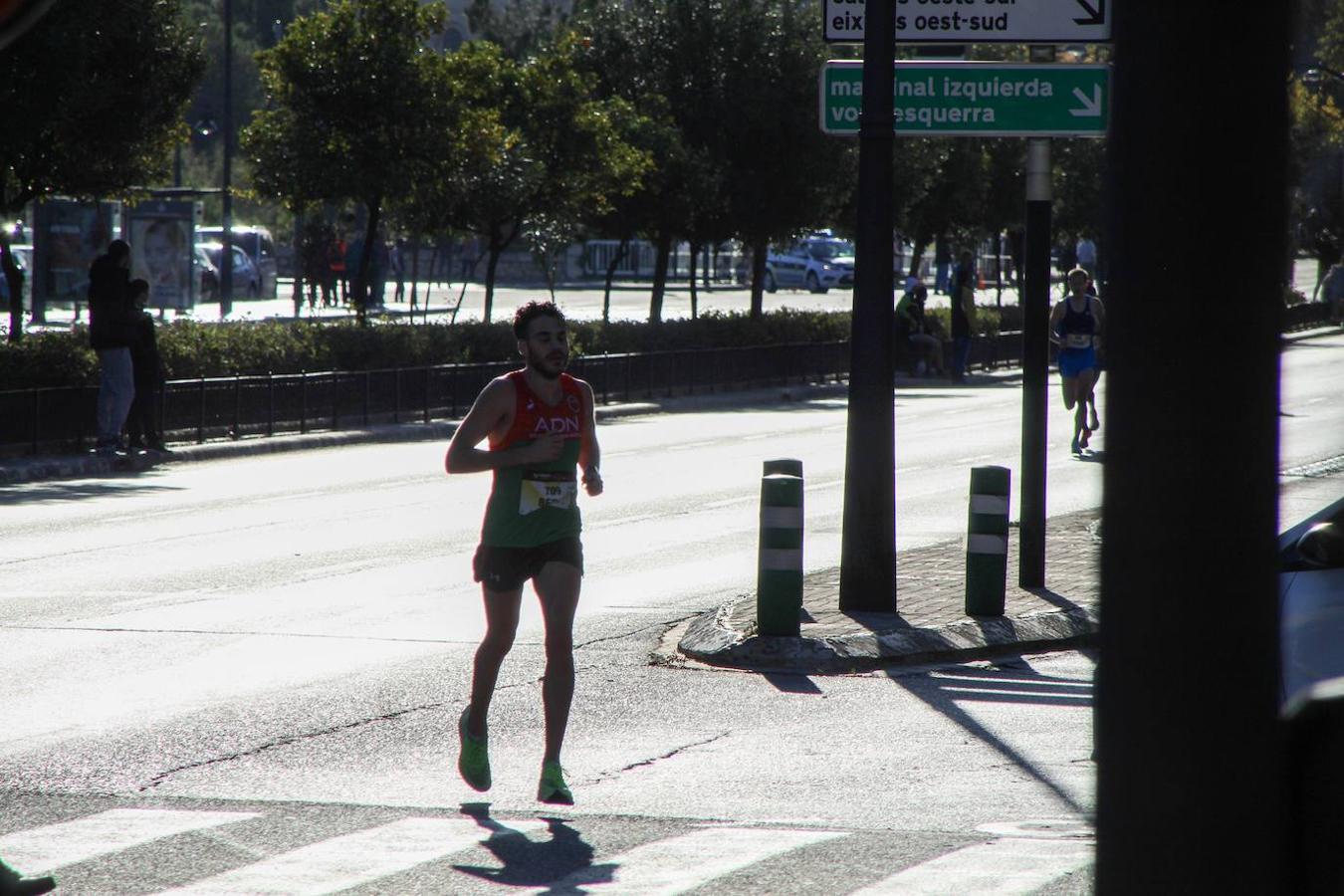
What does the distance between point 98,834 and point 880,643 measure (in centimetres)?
446

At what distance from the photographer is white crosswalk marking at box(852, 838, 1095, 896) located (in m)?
5.66

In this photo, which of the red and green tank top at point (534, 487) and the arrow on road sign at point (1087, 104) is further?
the arrow on road sign at point (1087, 104)

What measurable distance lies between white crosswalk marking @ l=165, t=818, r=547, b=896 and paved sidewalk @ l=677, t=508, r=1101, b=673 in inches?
128

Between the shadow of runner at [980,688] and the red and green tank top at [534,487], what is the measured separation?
198 cm

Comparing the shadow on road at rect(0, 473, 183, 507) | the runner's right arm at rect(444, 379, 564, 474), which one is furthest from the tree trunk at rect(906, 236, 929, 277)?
the runner's right arm at rect(444, 379, 564, 474)

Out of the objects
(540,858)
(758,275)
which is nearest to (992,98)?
(540,858)

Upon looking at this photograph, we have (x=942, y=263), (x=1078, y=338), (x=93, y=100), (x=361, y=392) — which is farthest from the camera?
(x=942, y=263)

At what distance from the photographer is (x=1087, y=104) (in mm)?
11070

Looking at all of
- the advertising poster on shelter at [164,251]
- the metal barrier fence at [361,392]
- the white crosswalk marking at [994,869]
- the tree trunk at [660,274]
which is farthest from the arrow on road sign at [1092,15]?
the advertising poster on shelter at [164,251]

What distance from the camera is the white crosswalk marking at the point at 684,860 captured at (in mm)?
5738

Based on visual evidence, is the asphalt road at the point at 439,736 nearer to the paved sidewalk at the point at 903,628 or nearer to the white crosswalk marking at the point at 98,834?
the white crosswalk marking at the point at 98,834

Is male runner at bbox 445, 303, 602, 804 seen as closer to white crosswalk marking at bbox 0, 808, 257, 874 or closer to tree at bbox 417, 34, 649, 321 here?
white crosswalk marking at bbox 0, 808, 257, 874

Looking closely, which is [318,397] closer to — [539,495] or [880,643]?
[880,643]

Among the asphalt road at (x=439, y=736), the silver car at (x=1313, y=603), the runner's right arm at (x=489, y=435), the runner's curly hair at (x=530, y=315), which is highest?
the runner's curly hair at (x=530, y=315)
